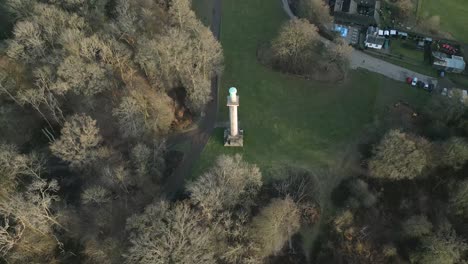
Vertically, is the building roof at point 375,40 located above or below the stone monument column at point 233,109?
above

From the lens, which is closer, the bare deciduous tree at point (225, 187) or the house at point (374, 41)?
the bare deciduous tree at point (225, 187)

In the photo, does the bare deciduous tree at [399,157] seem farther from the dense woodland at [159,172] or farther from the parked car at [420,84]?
the parked car at [420,84]

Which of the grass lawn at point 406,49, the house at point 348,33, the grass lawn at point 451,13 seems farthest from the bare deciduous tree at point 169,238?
the grass lawn at point 451,13

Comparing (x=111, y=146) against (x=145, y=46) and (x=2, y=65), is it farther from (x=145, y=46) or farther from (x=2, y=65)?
(x=2, y=65)

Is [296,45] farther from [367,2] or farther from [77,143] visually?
[77,143]

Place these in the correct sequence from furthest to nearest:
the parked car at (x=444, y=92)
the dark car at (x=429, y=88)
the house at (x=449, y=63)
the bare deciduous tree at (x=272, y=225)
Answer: the house at (x=449, y=63) → the dark car at (x=429, y=88) → the parked car at (x=444, y=92) → the bare deciduous tree at (x=272, y=225)

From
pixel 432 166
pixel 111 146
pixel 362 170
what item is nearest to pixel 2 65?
pixel 111 146

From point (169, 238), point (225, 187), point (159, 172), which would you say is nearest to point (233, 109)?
point (225, 187)
